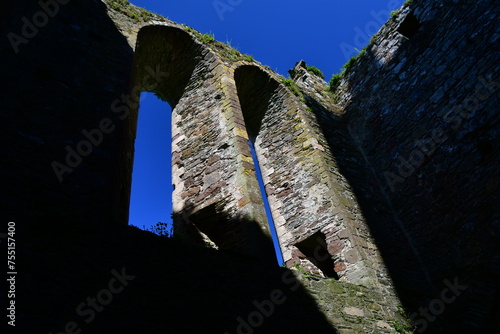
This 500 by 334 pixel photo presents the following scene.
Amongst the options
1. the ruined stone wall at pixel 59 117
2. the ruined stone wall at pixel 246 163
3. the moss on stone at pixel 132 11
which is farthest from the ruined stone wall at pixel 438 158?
the moss on stone at pixel 132 11

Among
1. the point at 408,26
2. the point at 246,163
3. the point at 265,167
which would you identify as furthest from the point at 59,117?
the point at 408,26

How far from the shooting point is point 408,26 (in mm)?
7141

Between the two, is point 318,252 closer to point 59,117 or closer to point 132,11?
point 59,117

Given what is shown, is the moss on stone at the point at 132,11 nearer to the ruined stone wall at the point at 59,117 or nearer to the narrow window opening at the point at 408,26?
the ruined stone wall at the point at 59,117

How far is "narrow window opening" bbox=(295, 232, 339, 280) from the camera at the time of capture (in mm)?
5461

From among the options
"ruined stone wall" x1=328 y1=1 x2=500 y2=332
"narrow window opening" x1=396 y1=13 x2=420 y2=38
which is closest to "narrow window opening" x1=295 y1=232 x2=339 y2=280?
"ruined stone wall" x1=328 y1=1 x2=500 y2=332

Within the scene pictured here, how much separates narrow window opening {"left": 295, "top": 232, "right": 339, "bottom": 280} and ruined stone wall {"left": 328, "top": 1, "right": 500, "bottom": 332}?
80cm

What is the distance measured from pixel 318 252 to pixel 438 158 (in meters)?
2.41

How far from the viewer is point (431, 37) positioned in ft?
21.0

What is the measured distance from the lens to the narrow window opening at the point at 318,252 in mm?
5461

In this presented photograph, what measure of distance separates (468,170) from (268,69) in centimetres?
463

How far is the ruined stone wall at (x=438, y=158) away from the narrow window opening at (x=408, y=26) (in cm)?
2

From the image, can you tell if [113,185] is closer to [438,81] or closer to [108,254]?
[108,254]

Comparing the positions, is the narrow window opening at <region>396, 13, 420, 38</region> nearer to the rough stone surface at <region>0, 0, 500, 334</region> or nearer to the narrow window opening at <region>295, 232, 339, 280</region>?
the rough stone surface at <region>0, 0, 500, 334</region>
